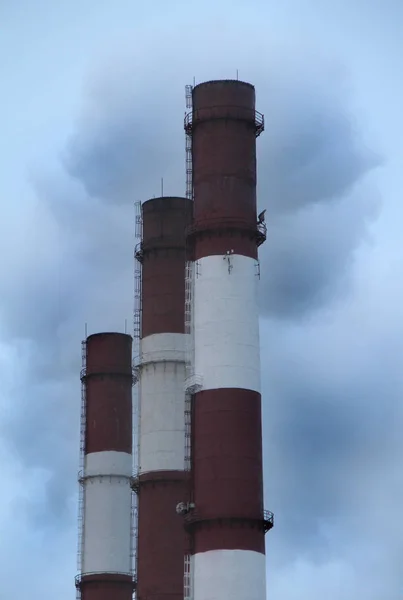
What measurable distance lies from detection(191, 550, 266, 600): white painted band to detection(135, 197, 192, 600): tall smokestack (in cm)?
1230

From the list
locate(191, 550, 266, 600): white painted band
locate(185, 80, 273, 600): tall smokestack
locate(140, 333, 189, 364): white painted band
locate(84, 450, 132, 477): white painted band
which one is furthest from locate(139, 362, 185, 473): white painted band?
locate(191, 550, 266, 600): white painted band

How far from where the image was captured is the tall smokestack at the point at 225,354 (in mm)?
64062

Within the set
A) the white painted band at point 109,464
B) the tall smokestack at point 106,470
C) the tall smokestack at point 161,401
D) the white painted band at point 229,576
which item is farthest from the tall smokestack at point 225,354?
the white painted band at point 109,464

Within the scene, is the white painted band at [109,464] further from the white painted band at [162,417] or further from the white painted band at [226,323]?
the white painted band at [226,323]

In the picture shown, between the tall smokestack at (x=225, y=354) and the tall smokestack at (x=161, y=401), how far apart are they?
258 inches

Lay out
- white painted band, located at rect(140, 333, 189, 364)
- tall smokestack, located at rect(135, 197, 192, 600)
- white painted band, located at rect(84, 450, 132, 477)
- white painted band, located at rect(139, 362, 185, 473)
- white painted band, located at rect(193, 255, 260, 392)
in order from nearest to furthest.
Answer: white painted band, located at rect(193, 255, 260, 392), tall smokestack, located at rect(135, 197, 192, 600), white painted band, located at rect(139, 362, 185, 473), white painted band, located at rect(140, 333, 189, 364), white painted band, located at rect(84, 450, 132, 477)

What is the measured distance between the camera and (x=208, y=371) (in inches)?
2606

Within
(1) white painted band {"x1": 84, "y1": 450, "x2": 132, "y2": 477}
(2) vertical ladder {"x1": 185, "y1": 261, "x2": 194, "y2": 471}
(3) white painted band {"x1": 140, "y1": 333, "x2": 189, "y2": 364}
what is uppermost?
(3) white painted band {"x1": 140, "y1": 333, "x2": 189, "y2": 364}

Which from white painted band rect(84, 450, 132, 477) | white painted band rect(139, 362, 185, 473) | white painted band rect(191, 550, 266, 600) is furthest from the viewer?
white painted band rect(84, 450, 132, 477)

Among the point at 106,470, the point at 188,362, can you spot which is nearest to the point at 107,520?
the point at 106,470

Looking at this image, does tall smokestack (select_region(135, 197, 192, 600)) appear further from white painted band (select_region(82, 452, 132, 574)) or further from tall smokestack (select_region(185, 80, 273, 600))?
white painted band (select_region(82, 452, 132, 574))

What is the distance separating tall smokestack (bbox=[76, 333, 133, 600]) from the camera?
8838 centimetres

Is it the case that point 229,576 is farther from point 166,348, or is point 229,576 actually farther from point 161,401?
point 166,348

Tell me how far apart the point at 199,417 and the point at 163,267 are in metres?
17.4
